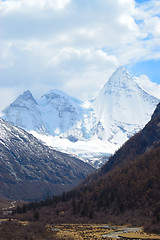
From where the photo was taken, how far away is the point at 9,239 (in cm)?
7906

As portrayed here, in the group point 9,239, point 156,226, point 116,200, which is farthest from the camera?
point 116,200

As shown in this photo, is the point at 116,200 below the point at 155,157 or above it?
Answer: below

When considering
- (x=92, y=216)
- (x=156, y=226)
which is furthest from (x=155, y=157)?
(x=156, y=226)

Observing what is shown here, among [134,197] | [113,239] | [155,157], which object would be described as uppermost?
[155,157]

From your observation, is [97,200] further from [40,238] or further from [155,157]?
[40,238]

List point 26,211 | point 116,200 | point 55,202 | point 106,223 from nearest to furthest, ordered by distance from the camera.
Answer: point 106,223 → point 116,200 → point 26,211 → point 55,202

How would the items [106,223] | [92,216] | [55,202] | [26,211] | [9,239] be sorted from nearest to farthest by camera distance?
[9,239] → [106,223] → [92,216] → [26,211] → [55,202]

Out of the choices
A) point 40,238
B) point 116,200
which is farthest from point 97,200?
point 40,238

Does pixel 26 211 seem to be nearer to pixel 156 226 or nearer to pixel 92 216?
pixel 92 216

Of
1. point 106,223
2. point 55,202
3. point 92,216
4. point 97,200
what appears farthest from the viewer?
point 55,202

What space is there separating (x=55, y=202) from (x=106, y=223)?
242 feet

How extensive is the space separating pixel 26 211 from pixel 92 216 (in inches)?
2007

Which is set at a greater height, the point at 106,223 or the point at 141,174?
the point at 141,174

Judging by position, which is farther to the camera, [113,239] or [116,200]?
[116,200]
